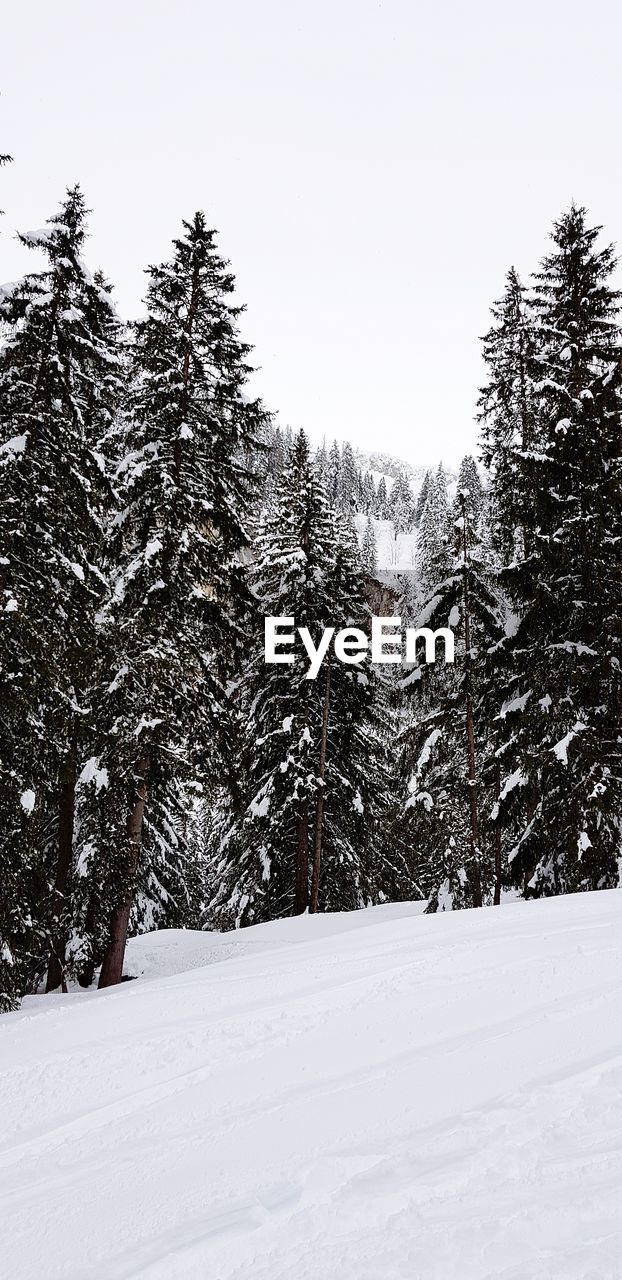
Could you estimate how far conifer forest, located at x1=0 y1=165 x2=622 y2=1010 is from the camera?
37.4 ft

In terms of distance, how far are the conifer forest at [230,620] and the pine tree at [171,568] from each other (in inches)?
2.2

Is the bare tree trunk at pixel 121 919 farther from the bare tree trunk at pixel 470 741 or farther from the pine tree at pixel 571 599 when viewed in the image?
the bare tree trunk at pixel 470 741

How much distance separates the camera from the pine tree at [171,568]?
12586 mm

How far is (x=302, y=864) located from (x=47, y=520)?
11.4 meters

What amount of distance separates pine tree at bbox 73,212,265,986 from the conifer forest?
2.2 inches

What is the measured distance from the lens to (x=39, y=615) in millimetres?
11055

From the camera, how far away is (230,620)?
50.3 ft

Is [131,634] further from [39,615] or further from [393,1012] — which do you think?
[393,1012]

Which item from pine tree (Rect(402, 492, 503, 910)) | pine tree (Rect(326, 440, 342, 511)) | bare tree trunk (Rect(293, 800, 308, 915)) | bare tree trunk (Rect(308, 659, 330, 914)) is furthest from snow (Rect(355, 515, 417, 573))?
bare tree trunk (Rect(293, 800, 308, 915))

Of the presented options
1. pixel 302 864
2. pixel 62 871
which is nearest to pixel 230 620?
pixel 62 871

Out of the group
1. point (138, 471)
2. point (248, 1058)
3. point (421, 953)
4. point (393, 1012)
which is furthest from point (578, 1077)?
point (138, 471)

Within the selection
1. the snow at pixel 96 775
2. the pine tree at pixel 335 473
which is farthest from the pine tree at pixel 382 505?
the snow at pixel 96 775

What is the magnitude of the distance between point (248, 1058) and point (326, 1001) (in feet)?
3.44

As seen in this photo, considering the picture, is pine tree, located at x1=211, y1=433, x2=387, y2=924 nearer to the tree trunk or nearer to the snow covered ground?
the tree trunk
